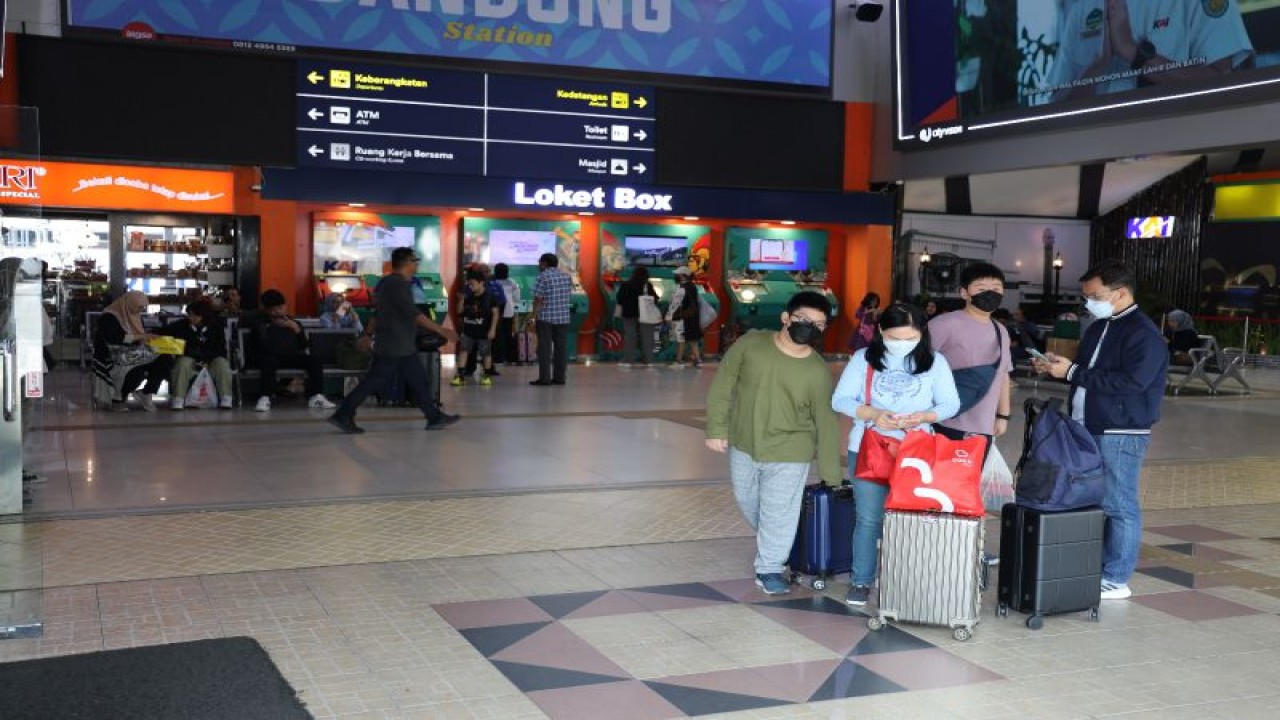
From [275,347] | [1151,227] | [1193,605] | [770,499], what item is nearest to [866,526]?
[770,499]

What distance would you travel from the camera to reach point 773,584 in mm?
5852

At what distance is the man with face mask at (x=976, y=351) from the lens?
5.82 meters

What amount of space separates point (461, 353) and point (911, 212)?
8.57 meters

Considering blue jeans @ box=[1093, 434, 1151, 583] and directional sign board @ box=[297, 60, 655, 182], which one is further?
directional sign board @ box=[297, 60, 655, 182]

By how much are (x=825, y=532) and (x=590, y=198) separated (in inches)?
460

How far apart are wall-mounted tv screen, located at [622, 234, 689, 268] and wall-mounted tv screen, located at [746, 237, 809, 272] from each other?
3.56ft

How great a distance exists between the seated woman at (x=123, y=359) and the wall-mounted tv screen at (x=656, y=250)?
7.86 meters

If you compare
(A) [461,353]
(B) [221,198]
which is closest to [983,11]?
(A) [461,353]

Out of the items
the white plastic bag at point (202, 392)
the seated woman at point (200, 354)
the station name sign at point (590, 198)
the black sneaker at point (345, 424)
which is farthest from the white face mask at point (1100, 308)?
the station name sign at point (590, 198)

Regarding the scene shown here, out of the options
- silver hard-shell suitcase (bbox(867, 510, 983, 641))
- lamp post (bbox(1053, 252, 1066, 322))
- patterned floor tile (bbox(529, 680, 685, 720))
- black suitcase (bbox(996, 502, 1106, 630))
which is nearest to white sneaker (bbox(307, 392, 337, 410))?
silver hard-shell suitcase (bbox(867, 510, 983, 641))

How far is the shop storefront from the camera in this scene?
15531 millimetres

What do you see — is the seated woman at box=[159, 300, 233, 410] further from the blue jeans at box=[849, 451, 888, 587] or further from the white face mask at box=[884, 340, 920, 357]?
the white face mask at box=[884, 340, 920, 357]

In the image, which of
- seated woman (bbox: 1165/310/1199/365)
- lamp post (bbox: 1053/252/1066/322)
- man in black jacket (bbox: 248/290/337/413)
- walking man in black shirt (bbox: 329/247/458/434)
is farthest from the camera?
lamp post (bbox: 1053/252/1066/322)

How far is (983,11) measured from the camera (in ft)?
47.9
